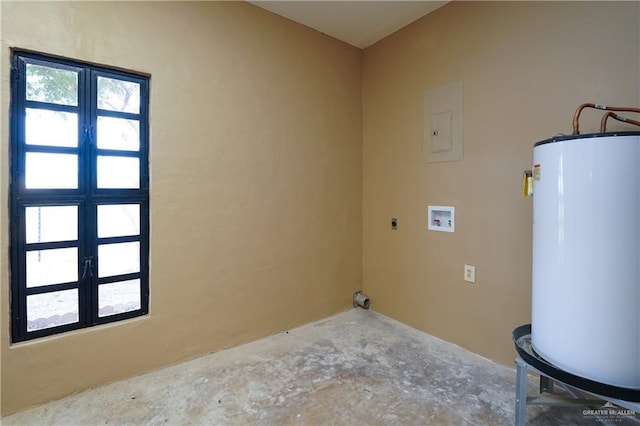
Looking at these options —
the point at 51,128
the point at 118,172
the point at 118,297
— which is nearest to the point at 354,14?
the point at 118,172

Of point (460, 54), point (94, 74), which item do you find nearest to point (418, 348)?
point (460, 54)

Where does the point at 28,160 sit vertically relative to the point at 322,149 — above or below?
below

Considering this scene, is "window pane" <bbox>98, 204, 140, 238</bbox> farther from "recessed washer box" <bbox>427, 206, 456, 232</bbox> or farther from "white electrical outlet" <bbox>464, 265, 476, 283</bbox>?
"white electrical outlet" <bbox>464, 265, 476, 283</bbox>

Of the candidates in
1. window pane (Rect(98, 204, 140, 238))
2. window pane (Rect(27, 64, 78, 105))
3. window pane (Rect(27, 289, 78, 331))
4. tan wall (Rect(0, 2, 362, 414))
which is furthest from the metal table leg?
window pane (Rect(27, 64, 78, 105))

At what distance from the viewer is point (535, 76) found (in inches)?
75.1

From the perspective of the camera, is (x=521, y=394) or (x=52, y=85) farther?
(x=52, y=85)

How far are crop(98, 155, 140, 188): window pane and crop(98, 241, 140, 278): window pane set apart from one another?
0.37m

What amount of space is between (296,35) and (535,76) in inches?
70.3

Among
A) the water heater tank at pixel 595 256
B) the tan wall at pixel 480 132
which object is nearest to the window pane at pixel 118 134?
the tan wall at pixel 480 132

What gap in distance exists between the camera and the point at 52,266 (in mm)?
1770

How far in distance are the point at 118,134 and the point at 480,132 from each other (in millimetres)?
2365

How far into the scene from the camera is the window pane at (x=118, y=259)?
191cm

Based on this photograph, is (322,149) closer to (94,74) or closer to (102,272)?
(94,74)

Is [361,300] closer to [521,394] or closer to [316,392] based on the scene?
[316,392]
